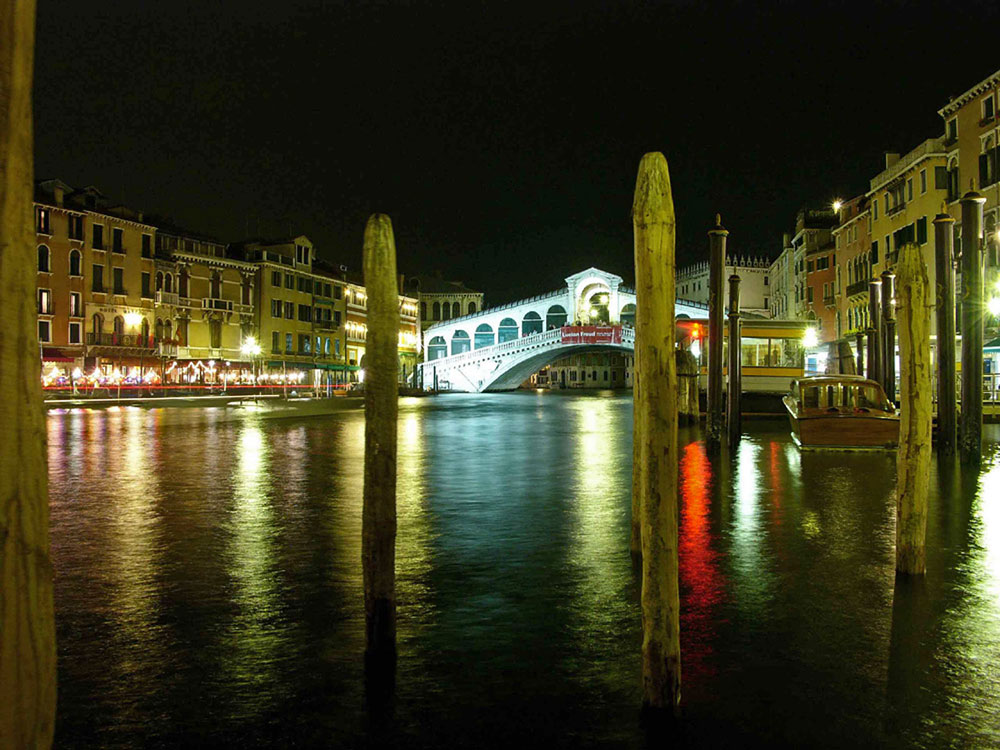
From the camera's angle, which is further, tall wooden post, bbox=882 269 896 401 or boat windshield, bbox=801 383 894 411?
tall wooden post, bbox=882 269 896 401

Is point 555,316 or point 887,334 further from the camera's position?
point 555,316

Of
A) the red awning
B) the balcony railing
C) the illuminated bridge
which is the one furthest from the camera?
the illuminated bridge

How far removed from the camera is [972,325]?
14.1m

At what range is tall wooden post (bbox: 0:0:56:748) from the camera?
2643 millimetres

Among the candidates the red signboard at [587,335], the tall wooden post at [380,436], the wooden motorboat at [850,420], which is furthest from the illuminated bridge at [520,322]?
the tall wooden post at [380,436]

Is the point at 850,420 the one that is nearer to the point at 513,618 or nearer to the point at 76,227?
the point at 513,618

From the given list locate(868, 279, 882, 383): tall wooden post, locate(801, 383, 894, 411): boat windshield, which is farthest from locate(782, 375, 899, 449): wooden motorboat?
locate(868, 279, 882, 383): tall wooden post

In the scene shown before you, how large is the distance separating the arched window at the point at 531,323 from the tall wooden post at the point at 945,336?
3008 inches

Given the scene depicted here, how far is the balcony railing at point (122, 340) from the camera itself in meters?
43.4

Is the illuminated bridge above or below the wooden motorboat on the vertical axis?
above

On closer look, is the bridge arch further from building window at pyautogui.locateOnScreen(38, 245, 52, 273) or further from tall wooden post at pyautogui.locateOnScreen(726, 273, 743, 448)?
tall wooden post at pyautogui.locateOnScreen(726, 273, 743, 448)

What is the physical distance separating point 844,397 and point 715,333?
3258 millimetres

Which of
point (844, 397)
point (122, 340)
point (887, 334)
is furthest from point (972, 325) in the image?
point (122, 340)

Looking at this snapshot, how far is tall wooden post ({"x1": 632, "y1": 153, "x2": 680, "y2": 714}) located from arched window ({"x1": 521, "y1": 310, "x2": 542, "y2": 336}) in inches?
3405
